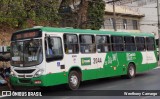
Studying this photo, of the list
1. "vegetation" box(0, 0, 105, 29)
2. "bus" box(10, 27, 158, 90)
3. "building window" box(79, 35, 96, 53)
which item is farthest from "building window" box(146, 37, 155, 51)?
"vegetation" box(0, 0, 105, 29)

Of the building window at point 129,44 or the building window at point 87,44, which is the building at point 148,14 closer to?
the building window at point 129,44

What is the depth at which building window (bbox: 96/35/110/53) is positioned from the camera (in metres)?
16.7

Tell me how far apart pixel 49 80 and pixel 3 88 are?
11.5ft

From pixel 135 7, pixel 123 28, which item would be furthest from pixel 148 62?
pixel 135 7

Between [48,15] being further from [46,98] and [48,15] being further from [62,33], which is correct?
[46,98]

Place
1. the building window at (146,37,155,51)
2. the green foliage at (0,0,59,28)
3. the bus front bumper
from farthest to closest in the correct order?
→ the green foliage at (0,0,59,28) < the building window at (146,37,155,51) < the bus front bumper

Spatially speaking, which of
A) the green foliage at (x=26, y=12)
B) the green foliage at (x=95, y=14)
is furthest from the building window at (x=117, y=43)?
the green foliage at (x=95, y=14)

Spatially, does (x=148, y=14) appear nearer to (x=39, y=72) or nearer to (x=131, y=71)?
(x=131, y=71)

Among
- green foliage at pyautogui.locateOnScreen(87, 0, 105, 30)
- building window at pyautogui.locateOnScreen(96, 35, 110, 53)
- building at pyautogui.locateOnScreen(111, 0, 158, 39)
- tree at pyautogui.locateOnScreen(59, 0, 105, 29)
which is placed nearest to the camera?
building window at pyautogui.locateOnScreen(96, 35, 110, 53)

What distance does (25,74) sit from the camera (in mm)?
13688

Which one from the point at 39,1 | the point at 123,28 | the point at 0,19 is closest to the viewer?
the point at 0,19

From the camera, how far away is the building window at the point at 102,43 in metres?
16.7

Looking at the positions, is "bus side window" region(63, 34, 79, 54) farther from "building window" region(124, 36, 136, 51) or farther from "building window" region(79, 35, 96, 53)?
"building window" region(124, 36, 136, 51)

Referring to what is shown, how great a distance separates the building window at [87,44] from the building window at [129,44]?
3.30m
